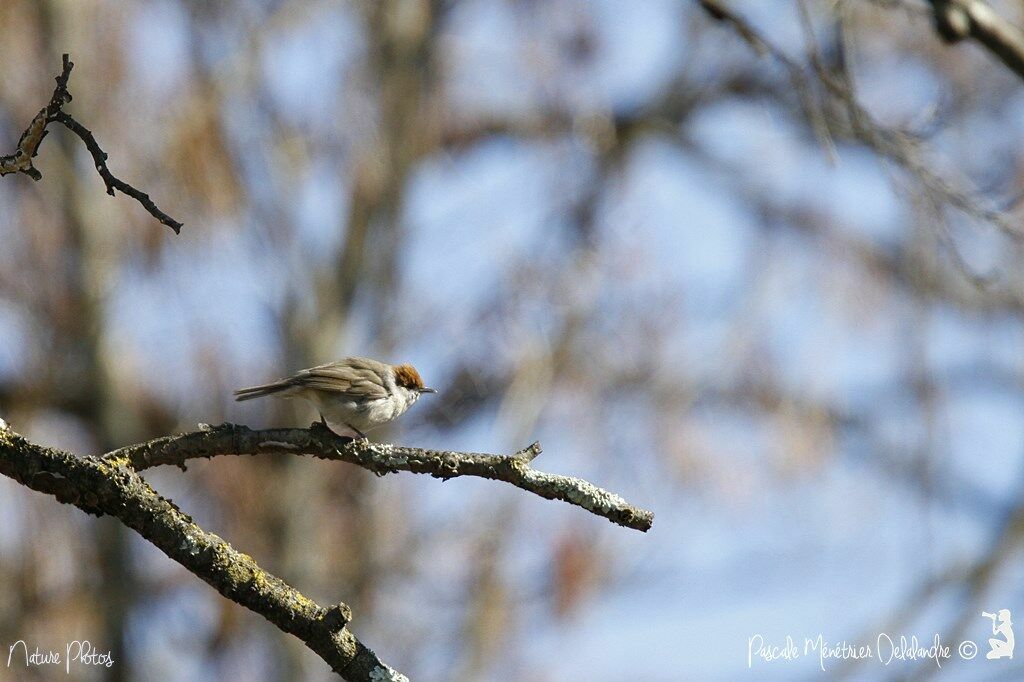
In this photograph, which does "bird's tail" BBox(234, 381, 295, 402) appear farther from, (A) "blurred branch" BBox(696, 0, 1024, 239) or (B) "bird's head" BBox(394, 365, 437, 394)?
(A) "blurred branch" BBox(696, 0, 1024, 239)

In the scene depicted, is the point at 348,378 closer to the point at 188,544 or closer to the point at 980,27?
the point at 188,544

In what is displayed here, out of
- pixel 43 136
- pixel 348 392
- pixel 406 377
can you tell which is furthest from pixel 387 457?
pixel 406 377

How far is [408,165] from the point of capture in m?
9.60

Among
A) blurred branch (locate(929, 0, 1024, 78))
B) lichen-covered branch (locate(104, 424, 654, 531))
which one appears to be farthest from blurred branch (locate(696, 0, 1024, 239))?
lichen-covered branch (locate(104, 424, 654, 531))

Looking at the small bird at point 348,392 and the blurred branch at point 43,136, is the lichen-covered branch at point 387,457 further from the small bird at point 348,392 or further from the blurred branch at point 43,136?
the small bird at point 348,392

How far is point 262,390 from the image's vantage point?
392 centimetres

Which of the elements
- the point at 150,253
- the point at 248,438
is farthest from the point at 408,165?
the point at 248,438

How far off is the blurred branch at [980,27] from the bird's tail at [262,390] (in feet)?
7.78

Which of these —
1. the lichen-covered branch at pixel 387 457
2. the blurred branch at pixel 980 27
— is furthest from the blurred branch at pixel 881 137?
the lichen-covered branch at pixel 387 457

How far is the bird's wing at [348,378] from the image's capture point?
4.13 meters

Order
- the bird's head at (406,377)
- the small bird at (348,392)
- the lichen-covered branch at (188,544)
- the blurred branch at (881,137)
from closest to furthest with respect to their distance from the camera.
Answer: the lichen-covered branch at (188,544) < the blurred branch at (881,137) < the small bird at (348,392) < the bird's head at (406,377)

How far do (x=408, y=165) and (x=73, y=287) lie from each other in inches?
107

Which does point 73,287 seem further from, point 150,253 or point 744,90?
point 744,90

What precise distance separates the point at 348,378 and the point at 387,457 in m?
1.70
